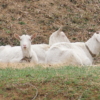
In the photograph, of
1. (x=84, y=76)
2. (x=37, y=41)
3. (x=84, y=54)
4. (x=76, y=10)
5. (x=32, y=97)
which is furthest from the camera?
(x=76, y=10)

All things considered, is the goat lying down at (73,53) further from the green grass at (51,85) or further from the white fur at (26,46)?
the green grass at (51,85)

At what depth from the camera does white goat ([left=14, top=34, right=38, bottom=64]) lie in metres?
19.2

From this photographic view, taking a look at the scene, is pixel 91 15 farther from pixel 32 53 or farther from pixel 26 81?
pixel 26 81

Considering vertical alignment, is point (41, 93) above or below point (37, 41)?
above

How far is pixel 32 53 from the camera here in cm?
2009

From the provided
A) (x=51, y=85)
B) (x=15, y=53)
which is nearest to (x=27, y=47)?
(x=15, y=53)

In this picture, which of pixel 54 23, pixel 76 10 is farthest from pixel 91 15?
pixel 54 23

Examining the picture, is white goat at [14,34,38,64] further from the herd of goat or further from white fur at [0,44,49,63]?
white fur at [0,44,49,63]

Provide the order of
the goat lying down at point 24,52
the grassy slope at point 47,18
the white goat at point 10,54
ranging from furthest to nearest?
the grassy slope at point 47,18, the white goat at point 10,54, the goat lying down at point 24,52

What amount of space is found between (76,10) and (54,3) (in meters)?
1.29

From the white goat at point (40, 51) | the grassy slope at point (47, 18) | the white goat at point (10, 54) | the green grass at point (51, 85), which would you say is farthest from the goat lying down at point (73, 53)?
the grassy slope at point (47, 18)

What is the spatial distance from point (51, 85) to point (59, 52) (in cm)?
627

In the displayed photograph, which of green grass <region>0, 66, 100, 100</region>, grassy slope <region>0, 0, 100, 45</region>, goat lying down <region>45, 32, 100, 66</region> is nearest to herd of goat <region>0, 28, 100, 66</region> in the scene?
goat lying down <region>45, 32, 100, 66</region>

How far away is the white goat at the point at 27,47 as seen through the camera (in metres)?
19.2
